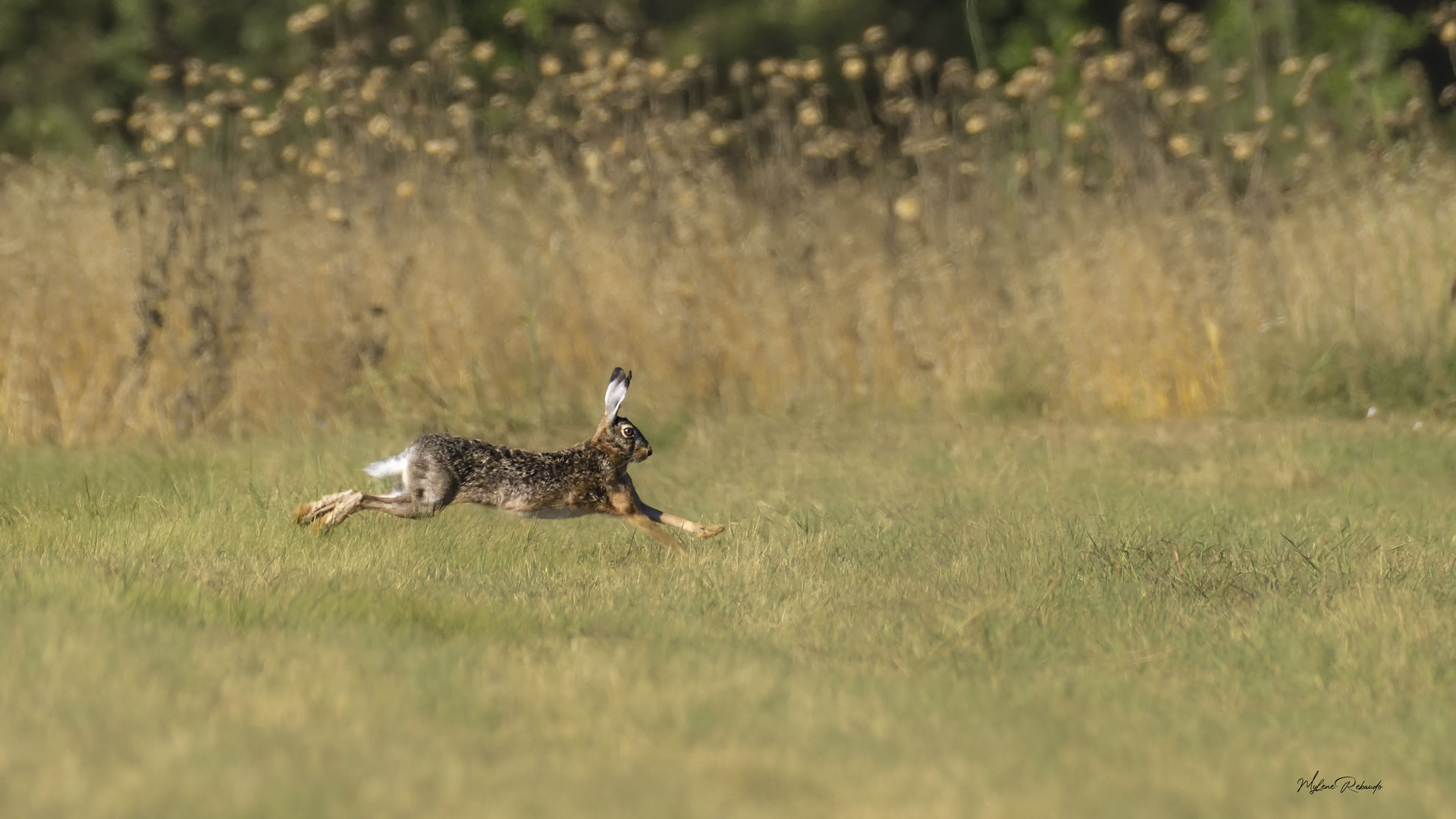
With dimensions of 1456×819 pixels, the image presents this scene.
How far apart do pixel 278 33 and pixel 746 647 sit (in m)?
15.2

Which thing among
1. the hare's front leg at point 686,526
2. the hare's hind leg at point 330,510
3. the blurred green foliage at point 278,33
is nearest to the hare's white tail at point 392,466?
the hare's hind leg at point 330,510

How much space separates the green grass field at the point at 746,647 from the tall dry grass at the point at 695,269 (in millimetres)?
1811

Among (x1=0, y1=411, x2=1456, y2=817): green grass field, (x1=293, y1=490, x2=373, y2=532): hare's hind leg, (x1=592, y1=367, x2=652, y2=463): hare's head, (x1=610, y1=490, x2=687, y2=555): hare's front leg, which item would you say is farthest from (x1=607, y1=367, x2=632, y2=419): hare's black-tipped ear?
(x1=293, y1=490, x2=373, y2=532): hare's hind leg

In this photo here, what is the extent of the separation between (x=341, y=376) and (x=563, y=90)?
2409 mm

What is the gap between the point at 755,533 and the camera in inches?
278

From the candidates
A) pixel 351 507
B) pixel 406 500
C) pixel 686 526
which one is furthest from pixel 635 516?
pixel 351 507

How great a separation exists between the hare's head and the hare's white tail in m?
0.71

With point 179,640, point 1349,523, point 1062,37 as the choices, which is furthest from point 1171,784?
point 1062,37

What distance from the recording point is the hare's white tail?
266 inches

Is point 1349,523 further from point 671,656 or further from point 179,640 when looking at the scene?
point 179,640

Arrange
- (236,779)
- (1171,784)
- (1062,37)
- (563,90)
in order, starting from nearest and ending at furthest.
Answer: (236,779)
(1171,784)
(563,90)
(1062,37)

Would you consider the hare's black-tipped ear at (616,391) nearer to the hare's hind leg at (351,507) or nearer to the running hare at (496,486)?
the running hare at (496,486)
